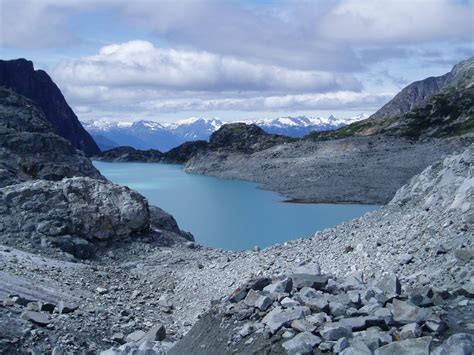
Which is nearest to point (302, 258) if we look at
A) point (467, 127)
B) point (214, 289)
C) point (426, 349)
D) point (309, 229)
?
point (214, 289)

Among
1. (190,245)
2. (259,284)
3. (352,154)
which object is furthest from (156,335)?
(352,154)

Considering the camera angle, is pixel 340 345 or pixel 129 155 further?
pixel 129 155

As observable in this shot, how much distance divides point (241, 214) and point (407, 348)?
4419 cm

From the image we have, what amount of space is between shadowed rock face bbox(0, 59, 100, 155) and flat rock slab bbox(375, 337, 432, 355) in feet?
541

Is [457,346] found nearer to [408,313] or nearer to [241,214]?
[408,313]

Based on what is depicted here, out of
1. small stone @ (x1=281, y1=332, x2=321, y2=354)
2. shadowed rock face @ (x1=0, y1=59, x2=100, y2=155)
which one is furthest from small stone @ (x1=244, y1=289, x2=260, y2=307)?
shadowed rock face @ (x1=0, y1=59, x2=100, y2=155)

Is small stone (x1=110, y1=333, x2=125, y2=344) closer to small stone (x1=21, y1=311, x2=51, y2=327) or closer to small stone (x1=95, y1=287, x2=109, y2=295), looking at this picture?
small stone (x1=21, y1=311, x2=51, y2=327)

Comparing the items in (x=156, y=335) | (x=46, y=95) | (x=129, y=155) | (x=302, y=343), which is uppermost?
(x=46, y=95)

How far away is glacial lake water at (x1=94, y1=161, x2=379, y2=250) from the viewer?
40031mm

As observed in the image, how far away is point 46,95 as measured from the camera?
598 ft

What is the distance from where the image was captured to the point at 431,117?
4382 inches

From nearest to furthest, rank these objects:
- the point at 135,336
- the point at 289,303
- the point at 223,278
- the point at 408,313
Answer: the point at 408,313, the point at 289,303, the point at 135,336, the point at 223,278

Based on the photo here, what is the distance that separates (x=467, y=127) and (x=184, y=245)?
273 feet

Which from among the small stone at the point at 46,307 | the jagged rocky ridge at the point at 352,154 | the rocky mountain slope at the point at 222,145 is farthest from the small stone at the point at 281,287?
the rocky mountain slope at the point at 222,145
